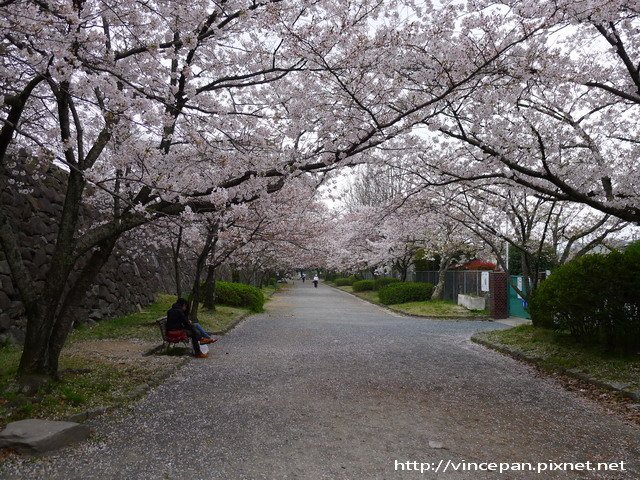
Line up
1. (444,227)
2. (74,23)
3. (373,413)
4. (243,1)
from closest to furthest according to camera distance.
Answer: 1. (74,23)
2. (373,413)
3. (243,1)
4. (444,227)

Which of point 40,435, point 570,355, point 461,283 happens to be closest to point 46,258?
point 40,435

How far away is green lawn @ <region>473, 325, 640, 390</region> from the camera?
7293mm

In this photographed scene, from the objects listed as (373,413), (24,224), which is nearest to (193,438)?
(373,413)

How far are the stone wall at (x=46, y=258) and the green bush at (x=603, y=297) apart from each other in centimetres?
812

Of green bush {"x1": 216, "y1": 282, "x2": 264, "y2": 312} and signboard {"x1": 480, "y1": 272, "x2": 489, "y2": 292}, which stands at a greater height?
signboard {"x1": 480, "y1": 272, "x2": 489, "y2": 292}

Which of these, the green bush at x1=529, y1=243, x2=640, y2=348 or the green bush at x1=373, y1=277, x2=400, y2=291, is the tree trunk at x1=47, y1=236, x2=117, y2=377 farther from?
the green bush at x1=373, y1=277, x2=400, y2=291

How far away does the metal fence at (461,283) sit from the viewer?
20.4 metres

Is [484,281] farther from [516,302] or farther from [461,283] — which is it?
[461,283]

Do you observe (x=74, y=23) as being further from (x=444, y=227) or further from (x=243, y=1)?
(x=444, y=227)

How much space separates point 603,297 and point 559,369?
1.42 m

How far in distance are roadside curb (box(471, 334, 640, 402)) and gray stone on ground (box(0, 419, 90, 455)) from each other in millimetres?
6495

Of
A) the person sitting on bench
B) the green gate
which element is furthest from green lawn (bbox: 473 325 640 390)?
the person sitting on bench

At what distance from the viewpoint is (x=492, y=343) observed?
36.9 ft

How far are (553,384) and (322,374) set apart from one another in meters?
3.54
